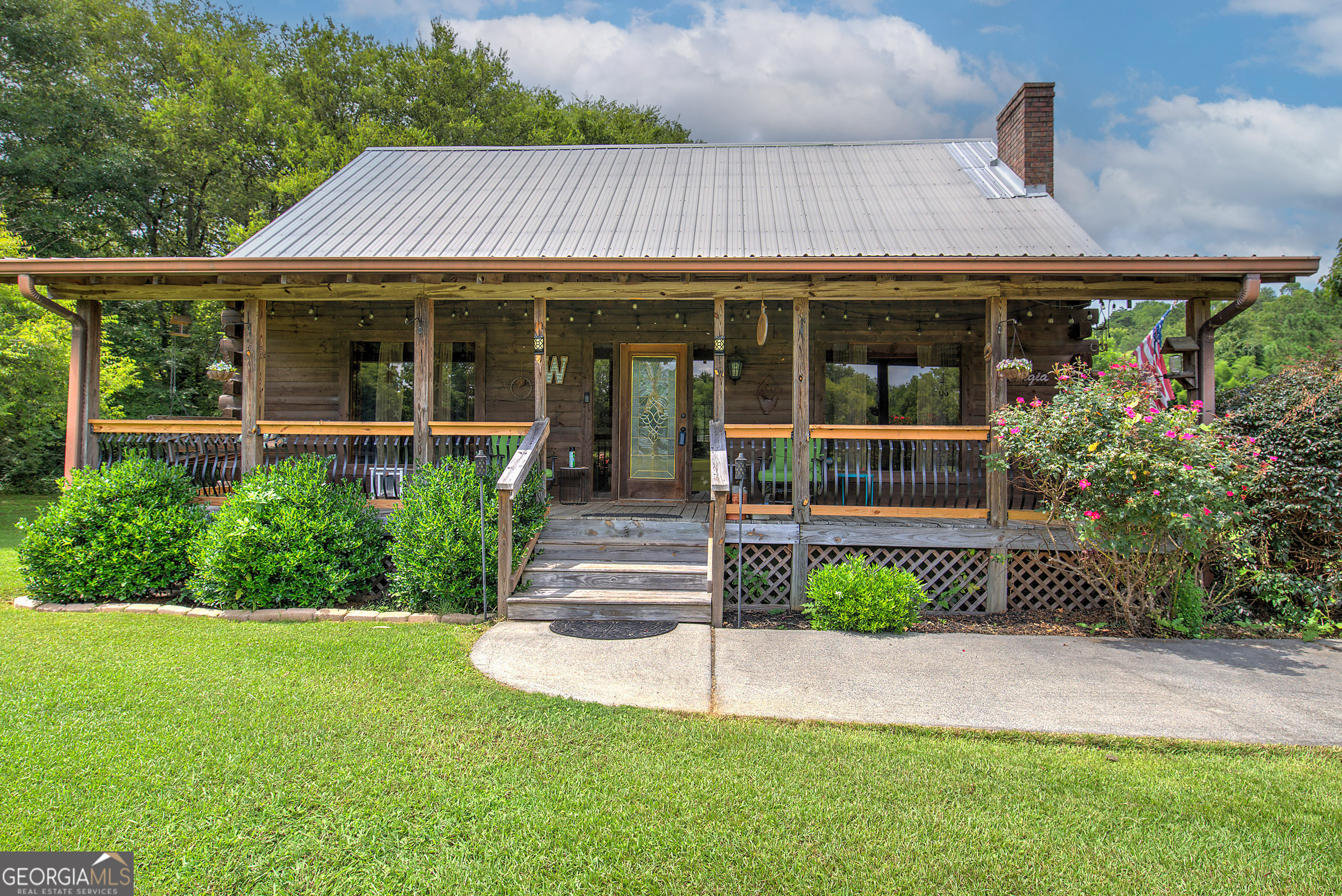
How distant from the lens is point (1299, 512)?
5.76 meters

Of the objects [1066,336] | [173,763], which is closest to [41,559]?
[173,763]

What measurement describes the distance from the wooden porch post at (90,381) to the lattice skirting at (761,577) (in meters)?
6.49

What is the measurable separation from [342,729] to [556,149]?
10321 mm

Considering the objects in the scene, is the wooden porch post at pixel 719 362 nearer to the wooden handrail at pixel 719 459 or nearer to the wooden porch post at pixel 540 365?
the wooden handrail at pixel 719 459

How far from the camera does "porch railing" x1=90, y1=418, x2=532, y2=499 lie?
685 centimetres

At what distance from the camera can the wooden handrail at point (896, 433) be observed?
6.43 metres

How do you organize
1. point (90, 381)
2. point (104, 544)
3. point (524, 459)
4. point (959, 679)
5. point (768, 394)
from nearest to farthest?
1. point (959, 679)
2. point (104, 544)
3. point (524, 459)
4. point (90, 381)
5. point (768, 394)

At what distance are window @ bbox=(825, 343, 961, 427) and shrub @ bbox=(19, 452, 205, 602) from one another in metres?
7.60

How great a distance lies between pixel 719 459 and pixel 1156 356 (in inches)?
172

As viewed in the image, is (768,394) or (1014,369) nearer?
(1014,369)

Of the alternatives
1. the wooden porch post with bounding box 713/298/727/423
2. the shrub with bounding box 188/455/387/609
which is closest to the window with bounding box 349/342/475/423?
the shrub with bounding box 188/455/387/609

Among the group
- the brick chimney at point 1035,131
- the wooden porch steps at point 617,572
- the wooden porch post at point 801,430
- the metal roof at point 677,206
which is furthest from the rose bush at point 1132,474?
the brick chimney at point 1035,131

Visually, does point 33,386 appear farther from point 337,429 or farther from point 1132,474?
point 1132,474

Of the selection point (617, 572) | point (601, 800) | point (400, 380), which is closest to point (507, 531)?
point (617, 572)
